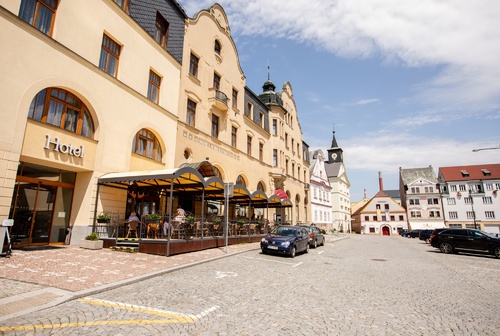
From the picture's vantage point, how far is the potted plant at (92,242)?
12.2 metres

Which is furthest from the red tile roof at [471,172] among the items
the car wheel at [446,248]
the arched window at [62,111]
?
the arched window at [62,111]

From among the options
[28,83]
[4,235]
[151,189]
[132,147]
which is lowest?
[4,235]

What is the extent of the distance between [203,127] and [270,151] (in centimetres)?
1280

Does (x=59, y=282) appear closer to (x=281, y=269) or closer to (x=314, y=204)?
(x=281, y=269)

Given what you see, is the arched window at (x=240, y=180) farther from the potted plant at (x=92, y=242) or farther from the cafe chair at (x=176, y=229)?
the potted plant at (x=92, y=242)

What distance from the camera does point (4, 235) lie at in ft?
30.2

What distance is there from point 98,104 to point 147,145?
13.1 ft

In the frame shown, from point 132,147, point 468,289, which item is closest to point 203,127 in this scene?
point 132,147

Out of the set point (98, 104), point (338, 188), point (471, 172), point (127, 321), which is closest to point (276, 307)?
point (127, 321)

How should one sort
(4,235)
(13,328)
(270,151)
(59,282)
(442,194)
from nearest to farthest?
1. (13,328)
2. (59,282)
3. (4,235)
4. (270,151)
5. (442,194)

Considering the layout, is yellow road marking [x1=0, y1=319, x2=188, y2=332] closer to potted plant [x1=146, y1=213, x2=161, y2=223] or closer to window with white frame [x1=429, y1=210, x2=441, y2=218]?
potted plant [x1=146, y1=213, x2=161, y2=223]

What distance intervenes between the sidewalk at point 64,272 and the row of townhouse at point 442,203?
62937mm

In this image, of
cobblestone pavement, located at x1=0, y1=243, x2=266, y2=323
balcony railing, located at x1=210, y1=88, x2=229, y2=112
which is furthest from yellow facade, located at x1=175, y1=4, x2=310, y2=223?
cobblestone pavement, located at x1=0, y1=243, x2=266, y2=323

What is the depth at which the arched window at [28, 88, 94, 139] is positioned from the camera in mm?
11430
